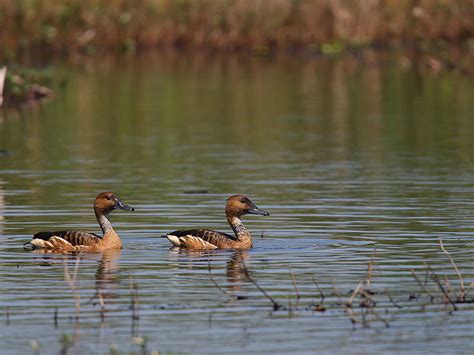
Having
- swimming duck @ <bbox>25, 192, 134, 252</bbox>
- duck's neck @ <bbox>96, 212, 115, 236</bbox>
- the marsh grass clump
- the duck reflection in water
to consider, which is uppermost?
the marsh grass clump

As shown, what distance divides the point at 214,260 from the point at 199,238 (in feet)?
2.00

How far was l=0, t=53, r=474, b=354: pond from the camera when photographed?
12195 millimetres

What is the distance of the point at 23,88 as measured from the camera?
37312 millimetres

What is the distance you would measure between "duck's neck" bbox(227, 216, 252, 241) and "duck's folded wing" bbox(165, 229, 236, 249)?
0.38 ft

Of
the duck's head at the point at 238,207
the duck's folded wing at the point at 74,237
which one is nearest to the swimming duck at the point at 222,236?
the duck's head at the point at 238,207

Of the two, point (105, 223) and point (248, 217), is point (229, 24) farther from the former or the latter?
point (105, 223)

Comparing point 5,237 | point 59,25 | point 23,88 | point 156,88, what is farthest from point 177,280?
point 59,25

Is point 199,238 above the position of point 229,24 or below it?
below

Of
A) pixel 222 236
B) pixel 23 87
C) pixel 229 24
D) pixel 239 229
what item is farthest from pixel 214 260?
pixel 229 24

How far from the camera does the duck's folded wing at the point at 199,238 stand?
16.7m

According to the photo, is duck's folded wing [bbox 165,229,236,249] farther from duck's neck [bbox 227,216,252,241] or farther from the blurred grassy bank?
the blurred grassy bank

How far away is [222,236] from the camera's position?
17.0m

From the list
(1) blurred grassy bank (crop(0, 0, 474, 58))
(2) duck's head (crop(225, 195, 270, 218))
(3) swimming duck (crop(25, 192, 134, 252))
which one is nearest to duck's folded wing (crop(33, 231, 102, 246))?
(3) swimming duck (crop(25, 192, 134, 252))

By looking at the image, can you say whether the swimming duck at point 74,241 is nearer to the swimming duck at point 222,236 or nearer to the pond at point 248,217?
the pond at point 248,217
